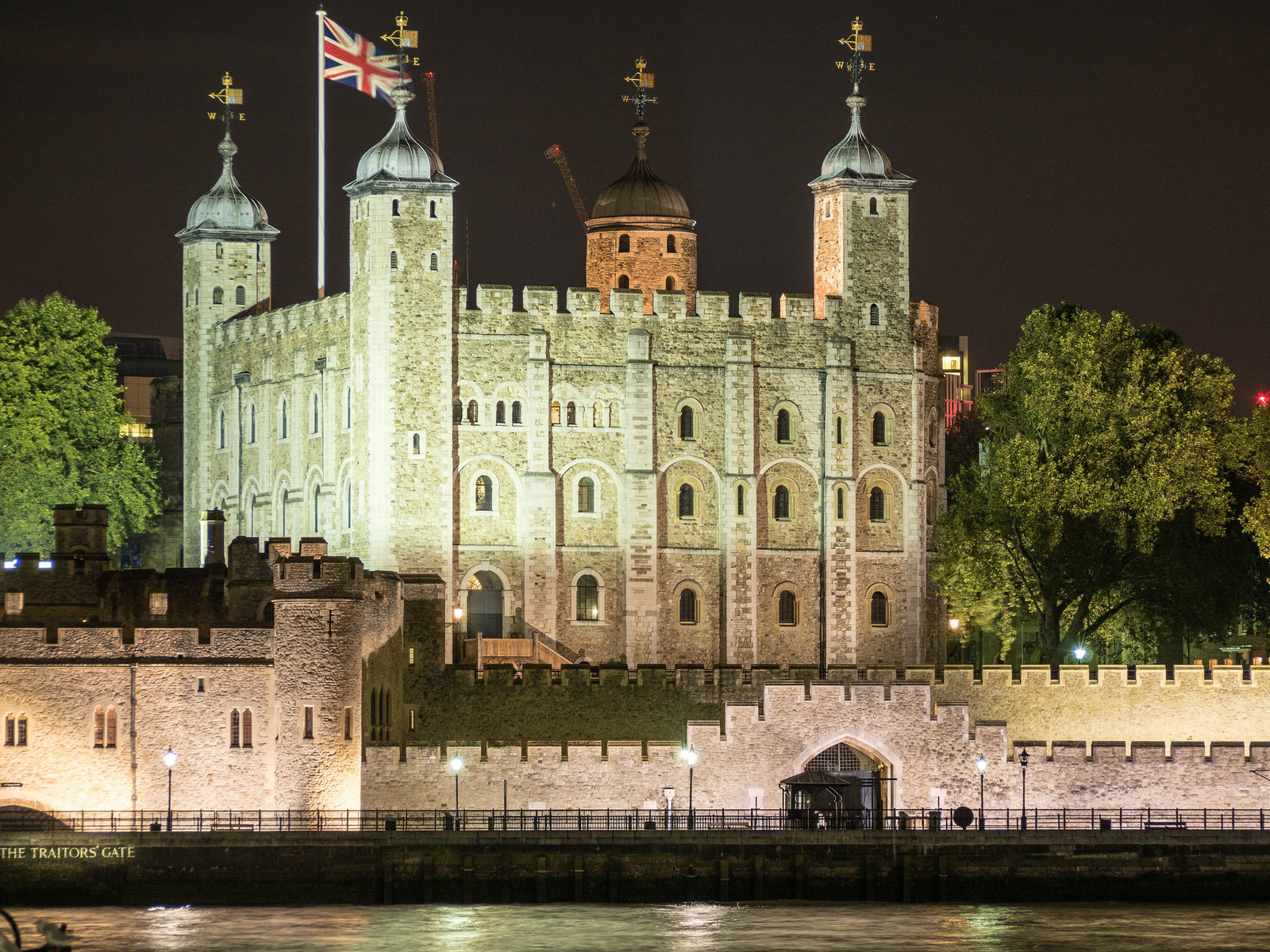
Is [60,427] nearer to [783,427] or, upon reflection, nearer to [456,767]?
[783,427]

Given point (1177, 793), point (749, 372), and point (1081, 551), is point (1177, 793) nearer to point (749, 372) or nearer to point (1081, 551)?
point (1081, 551)

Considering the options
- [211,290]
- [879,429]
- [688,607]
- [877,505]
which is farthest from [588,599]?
[211,290]

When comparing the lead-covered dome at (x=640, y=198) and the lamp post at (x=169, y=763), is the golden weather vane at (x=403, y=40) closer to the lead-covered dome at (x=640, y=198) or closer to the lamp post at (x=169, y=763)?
the lead-covered dome at (x=640, y=198)

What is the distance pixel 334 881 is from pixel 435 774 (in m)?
5.22

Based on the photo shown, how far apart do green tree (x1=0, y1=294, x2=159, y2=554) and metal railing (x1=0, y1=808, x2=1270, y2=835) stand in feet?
84.6

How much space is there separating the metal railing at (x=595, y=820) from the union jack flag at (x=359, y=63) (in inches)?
1292

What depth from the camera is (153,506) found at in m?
88.2

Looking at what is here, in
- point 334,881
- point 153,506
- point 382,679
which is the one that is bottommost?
point 334,881

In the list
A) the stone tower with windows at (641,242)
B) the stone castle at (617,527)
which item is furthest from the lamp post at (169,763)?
the stone tower with windows at (641,242)

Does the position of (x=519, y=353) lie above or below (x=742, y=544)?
above

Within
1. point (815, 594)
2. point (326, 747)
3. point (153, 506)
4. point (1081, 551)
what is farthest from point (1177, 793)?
point (153, 506)

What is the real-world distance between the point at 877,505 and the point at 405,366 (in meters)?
15.9

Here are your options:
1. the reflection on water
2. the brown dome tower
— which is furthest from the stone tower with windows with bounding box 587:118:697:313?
the reflection on water

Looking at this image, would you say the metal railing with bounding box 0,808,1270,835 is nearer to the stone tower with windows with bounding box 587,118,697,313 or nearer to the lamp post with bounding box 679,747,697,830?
the lamp post with bounding box 679,747,697,830
